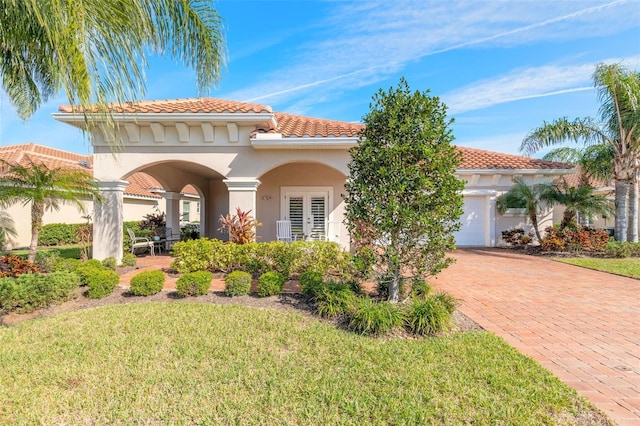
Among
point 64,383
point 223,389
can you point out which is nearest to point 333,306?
point 223,389

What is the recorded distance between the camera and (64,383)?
3.45m

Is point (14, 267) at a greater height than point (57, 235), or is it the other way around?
point (14, 267)

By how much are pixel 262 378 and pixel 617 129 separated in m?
17.7

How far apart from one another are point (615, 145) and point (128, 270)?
64.5 feet

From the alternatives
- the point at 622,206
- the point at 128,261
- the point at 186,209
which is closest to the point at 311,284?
the point at 128,261

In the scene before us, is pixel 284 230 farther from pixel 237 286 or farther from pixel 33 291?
pixel 33 291

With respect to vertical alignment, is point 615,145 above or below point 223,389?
above

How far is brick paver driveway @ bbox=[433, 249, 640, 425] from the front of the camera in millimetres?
3457

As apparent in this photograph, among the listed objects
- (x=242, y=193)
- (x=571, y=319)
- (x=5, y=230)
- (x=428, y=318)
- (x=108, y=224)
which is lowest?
(x=571, y=319)

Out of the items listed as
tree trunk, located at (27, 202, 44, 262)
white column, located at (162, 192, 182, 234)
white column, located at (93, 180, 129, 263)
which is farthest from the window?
tree trunk, located at (27, 202, 44, 262)

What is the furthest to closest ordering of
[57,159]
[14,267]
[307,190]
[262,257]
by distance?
[57,159] < [307,190] < [262,257] < [14,267]

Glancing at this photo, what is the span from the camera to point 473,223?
54.4 ft

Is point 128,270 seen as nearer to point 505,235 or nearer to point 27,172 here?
point 27,172

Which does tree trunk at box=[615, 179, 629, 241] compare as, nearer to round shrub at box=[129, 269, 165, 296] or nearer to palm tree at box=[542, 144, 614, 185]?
palm tree at box=[542, 144, 614, 185]
